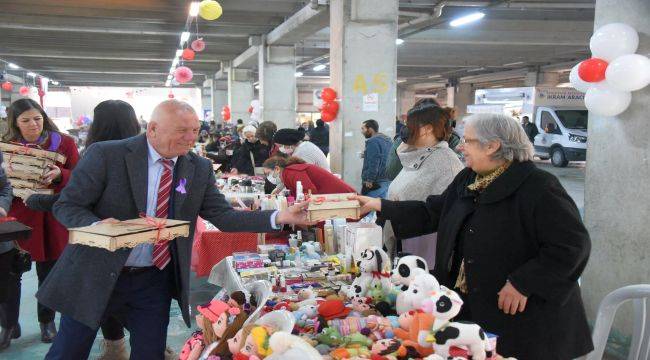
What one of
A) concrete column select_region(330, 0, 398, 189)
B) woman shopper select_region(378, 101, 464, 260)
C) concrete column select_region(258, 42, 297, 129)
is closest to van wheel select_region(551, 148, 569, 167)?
concrete column select_region(258, 42, 297, 129)

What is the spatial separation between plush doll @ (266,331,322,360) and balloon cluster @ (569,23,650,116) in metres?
3.13

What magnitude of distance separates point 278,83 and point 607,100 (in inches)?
432

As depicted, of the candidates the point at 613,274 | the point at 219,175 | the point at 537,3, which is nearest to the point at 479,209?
the point at 613,274

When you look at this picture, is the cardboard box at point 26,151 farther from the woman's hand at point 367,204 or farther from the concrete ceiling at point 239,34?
the concrete ceiling at point 239,34

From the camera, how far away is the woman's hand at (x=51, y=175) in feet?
11.9

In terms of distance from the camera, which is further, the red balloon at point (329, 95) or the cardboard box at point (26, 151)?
the red balloon at point (329, 95)

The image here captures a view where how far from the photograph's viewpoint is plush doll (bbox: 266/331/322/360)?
5.37 ft

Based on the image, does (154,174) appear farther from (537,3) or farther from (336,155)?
(537,3)

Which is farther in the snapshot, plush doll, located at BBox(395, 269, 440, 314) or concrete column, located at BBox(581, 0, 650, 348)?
concrete column, located at BBox(581, 0, 650, 348)

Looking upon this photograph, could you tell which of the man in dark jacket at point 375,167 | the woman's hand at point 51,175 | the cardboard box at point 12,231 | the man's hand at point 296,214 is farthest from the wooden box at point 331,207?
the man in dark jacket at point 375,167

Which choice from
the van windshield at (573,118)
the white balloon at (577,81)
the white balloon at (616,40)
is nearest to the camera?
the white balloon at (616,40)

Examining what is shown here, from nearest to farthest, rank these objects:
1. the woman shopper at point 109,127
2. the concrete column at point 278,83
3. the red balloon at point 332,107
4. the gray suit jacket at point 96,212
Result: the gray suit jacket at point 96,212, the woman shopper at point 109,127, the red balloon at point 332,107, the concrete column at point 278,83

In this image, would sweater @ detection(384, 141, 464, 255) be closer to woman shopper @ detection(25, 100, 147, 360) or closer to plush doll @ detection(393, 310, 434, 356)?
plush doll @ detection(393, 310, 434, 356)

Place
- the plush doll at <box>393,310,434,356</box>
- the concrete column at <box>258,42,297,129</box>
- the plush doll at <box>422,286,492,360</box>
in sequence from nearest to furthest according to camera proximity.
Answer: the plush doll at <box>422,286,492,360</box> → the plush doll at <box>393,310,434,356</box> → the concrete column at <box>258,42,297,129</box>
